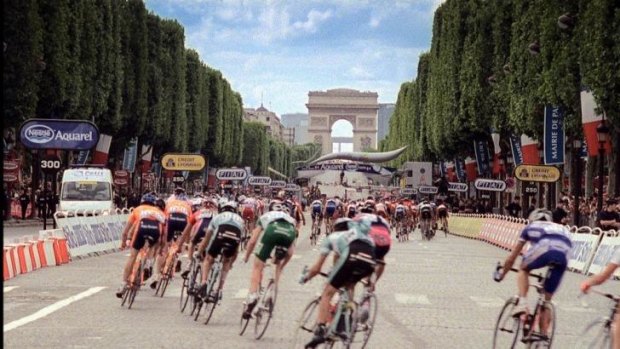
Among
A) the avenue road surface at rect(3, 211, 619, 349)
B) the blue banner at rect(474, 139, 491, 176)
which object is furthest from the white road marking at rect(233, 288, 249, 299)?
the blue banner at rect(474, 139, 491, 176)

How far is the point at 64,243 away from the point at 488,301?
1199 centimetres

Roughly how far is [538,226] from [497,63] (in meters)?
45.2

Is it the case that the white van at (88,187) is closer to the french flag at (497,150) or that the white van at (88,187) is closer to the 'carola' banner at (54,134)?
the 'carola' banner at (54,134)

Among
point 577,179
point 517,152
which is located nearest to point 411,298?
point 577,179

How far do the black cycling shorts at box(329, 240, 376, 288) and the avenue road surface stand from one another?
7.10 ft

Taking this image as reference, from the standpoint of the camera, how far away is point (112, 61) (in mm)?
61375

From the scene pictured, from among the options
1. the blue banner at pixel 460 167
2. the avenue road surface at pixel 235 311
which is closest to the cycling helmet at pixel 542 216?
the avenue road surface at pixel 235 311

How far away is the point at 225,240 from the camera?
49.7 feet

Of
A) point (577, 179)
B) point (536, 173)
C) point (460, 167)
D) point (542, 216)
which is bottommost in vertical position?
point (542, 216)

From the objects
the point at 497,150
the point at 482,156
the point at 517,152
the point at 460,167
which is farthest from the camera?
the point at 460,167

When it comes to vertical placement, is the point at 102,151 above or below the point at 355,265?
above

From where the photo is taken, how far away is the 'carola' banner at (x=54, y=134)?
114 feet

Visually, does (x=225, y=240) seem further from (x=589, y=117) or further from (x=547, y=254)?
(x=589, y=117)

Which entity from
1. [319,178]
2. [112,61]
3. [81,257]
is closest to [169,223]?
[81,257]
